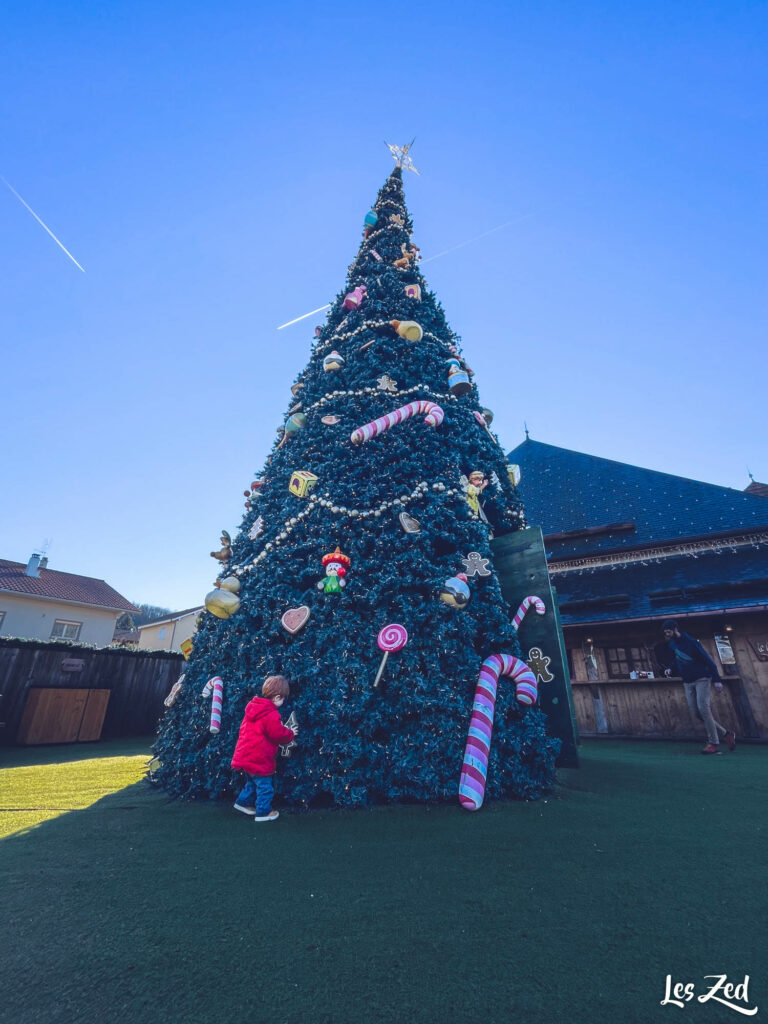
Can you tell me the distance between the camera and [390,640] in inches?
146

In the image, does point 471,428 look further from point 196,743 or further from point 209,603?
point 196,743

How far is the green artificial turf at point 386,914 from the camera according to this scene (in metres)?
1.28

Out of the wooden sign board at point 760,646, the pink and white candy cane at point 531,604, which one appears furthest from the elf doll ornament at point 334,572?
the wooden sign board at point 760,646

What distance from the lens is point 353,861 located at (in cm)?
236

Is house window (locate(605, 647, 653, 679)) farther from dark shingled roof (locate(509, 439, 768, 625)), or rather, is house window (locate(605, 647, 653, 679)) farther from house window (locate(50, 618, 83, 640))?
house window (locate(50, 618, 83, 640))

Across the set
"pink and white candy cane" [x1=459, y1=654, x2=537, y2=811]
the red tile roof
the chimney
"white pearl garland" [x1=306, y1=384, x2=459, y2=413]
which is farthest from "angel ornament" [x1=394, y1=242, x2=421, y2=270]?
the chimney

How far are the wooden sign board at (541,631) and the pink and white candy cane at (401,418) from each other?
72.8 inches

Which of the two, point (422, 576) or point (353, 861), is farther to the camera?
point (422, 576)

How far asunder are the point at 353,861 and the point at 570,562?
9.23 m

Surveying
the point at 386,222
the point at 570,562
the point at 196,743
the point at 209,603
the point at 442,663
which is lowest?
the point at 196,743

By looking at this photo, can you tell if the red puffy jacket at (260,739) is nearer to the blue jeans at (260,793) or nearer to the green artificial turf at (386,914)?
the blue jeans at (260,793)

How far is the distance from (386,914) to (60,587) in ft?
80.4

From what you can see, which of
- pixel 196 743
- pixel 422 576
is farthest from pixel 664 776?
pixel 196 743

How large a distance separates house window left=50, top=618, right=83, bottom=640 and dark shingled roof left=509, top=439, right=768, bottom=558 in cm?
2117
